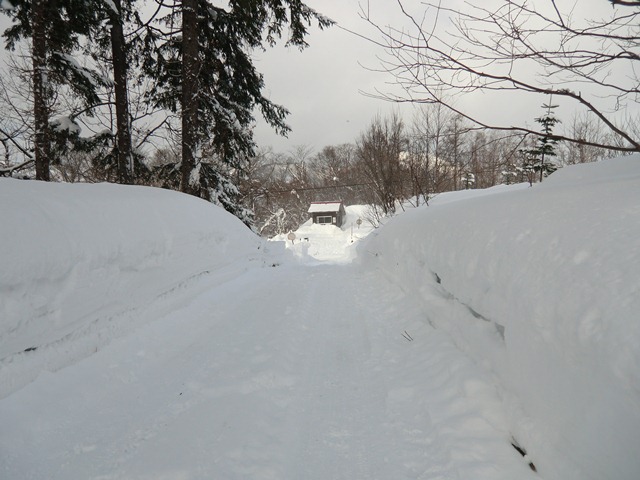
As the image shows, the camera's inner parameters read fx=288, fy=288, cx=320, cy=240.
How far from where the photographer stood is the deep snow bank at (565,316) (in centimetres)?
123

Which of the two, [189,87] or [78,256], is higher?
[189,87]

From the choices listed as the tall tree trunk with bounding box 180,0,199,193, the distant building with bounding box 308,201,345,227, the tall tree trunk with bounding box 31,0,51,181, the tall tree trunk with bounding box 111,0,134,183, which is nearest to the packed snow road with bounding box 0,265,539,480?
the tall tree trunk with bounding box 31,0,51,181

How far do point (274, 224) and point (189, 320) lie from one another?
3007cm

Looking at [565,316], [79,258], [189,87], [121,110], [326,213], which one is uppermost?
[189,87]

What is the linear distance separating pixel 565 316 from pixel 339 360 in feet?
6.81

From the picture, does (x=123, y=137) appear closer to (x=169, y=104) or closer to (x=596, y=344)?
(x=169, y=104)

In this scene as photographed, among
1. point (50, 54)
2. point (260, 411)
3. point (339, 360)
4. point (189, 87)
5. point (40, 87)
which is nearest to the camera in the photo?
point (260, 411)

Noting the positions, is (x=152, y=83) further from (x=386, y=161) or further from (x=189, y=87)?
(x=386, y=161)

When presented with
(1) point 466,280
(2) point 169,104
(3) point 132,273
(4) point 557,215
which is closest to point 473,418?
(1) point 466,280

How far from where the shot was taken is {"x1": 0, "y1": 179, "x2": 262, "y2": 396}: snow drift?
2.25m

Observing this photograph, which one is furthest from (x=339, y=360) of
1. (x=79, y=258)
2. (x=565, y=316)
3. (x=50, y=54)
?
(x=50, y=54)

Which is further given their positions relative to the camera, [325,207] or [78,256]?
[325,207]

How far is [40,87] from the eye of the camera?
248 inches

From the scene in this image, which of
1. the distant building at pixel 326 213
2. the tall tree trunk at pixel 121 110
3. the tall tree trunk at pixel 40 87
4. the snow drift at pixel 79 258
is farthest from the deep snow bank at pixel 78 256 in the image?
the distant building at pixel 326 213
